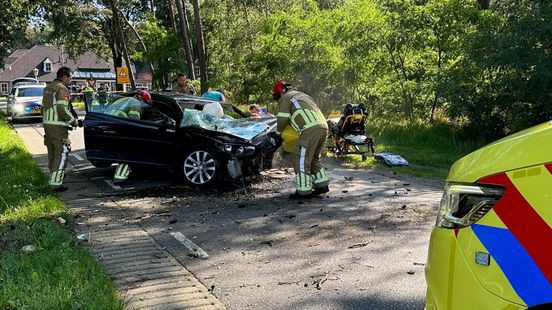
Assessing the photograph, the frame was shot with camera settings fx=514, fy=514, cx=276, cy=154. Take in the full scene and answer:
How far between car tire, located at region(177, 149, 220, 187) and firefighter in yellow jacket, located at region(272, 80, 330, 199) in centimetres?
139

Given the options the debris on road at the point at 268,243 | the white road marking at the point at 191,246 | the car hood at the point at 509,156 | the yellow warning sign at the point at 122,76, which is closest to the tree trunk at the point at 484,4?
the debris on road at the point at 268,243

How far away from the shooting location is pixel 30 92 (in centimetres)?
2380

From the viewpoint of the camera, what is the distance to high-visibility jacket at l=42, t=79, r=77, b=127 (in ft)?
28.8

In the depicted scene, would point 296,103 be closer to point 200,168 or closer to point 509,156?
point 200,168

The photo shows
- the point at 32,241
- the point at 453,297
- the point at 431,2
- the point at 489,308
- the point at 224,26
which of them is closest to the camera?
the point at 489,308

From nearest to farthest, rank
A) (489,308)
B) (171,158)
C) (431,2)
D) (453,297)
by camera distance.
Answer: (489,308), (453,297), (171,158), (431,2)

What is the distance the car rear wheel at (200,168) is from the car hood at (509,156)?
6378 mm

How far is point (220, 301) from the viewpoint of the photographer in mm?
4148

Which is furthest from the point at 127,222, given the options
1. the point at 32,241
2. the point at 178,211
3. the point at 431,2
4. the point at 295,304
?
the point at 431,2

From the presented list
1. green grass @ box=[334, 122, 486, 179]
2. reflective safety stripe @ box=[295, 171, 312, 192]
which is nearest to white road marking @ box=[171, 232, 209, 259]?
reflective safety stripe @ box=[295, 171, 312, 192]

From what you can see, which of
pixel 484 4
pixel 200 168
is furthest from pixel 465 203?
pixel 484 4

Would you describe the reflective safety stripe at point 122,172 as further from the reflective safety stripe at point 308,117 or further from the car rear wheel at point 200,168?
the reflective safety stripe at point 308,117

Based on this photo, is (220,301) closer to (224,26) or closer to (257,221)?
(257,221)

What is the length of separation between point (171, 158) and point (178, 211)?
188cm
